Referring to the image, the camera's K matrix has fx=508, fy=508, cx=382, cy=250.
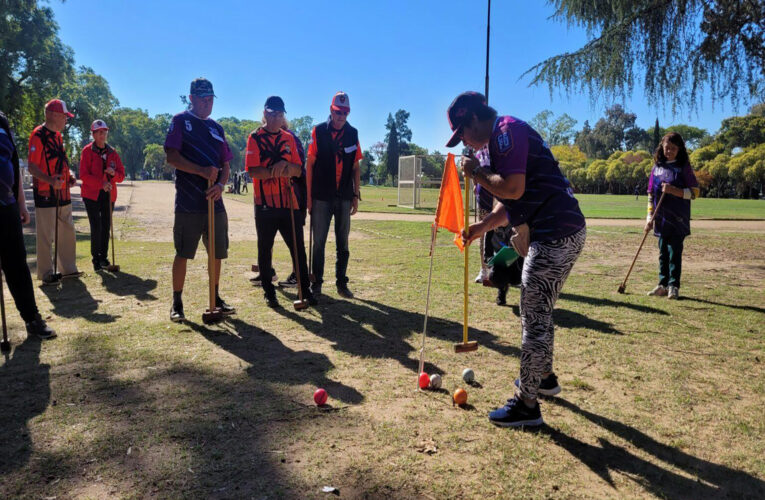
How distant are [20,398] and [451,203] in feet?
11.4

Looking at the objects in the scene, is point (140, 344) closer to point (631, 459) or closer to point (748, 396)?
point (631, 459)

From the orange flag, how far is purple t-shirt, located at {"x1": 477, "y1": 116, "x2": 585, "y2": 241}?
2.29 feet

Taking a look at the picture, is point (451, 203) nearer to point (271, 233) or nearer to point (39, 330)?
point (271, 233)

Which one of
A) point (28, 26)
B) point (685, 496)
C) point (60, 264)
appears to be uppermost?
point (28, 26)

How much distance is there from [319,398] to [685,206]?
19.3ft

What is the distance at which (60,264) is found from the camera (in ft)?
24.6

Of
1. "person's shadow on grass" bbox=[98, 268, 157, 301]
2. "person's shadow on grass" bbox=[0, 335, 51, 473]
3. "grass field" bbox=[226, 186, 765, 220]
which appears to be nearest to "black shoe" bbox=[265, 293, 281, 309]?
"person's shadow on grass" bbox=[98, 268, 157, 301]

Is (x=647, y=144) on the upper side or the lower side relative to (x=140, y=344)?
upper

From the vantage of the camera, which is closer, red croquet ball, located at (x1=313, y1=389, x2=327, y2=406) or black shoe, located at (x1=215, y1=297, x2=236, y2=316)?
red croquet ball, located at (x1=313, y1=389, x2=327, y2=406)

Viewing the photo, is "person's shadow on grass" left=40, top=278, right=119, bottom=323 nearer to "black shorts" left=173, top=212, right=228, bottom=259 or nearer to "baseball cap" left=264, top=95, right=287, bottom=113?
"black shorts" left=173, top=212, right=228, bottom=259

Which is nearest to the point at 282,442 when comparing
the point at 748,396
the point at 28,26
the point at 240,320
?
the point at 240,320

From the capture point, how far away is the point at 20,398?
358 cm

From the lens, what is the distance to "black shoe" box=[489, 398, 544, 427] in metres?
3.29

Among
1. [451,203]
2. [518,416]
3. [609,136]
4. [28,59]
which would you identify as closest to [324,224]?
[451,203]
